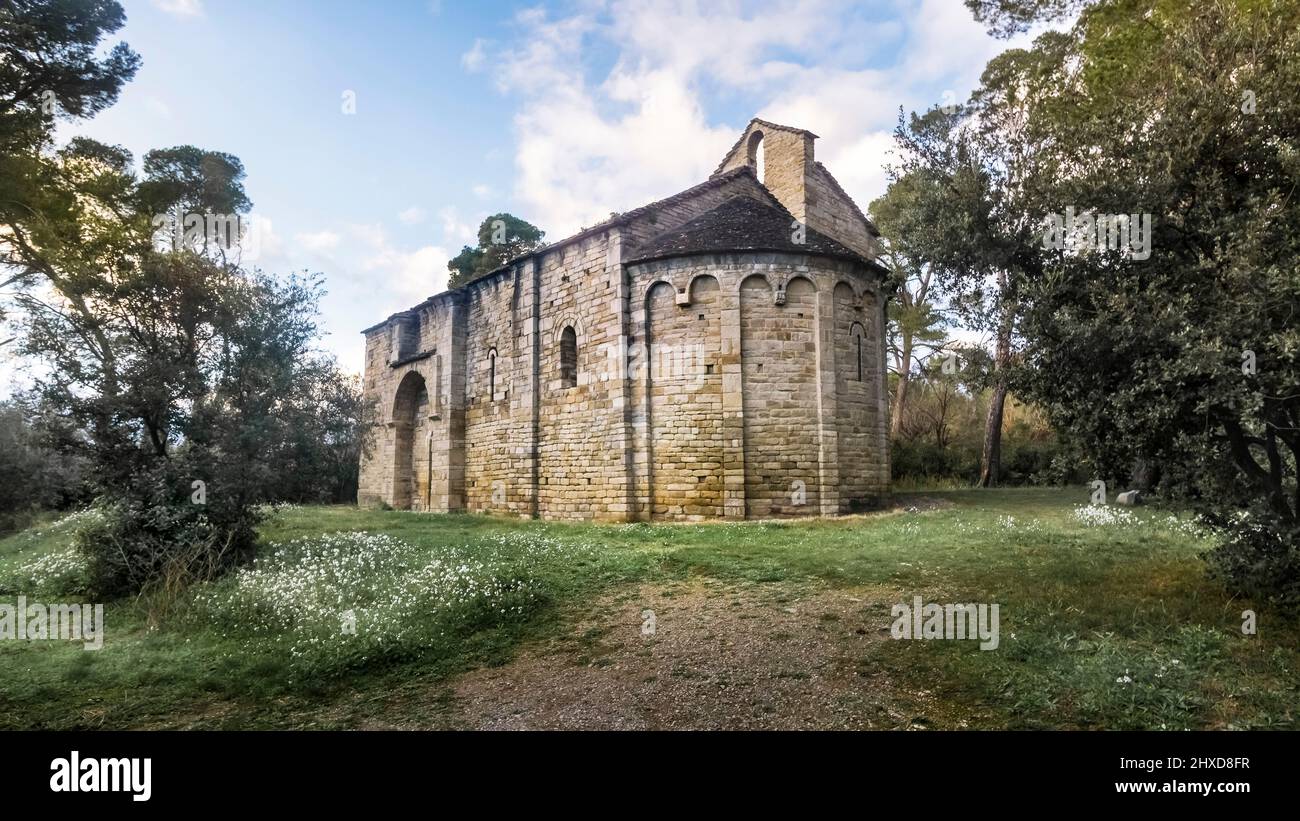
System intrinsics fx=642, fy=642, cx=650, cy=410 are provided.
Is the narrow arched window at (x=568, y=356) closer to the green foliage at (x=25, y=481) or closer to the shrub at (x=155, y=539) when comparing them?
the shrub at (x=155, y=539)

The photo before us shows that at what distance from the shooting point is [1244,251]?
17.2 ft

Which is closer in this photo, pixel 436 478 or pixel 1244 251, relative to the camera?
pixel 1244 251

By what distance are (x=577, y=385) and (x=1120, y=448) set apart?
12.8m

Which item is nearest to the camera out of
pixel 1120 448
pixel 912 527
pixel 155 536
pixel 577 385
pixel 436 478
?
pixel 1120 448

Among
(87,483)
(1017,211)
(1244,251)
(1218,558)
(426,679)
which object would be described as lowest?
(426,679)

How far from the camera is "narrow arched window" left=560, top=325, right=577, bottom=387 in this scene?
57.8ft

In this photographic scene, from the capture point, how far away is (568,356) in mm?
17797

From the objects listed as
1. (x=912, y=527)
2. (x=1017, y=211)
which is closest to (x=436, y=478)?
(x=912, y=527)

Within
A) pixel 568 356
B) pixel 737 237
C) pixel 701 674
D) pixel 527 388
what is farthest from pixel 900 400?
pixel 701 674

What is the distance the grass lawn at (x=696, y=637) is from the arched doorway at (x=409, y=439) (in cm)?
1386

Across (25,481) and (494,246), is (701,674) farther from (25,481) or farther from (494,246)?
(494,246)

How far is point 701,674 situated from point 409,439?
22.6 meters
